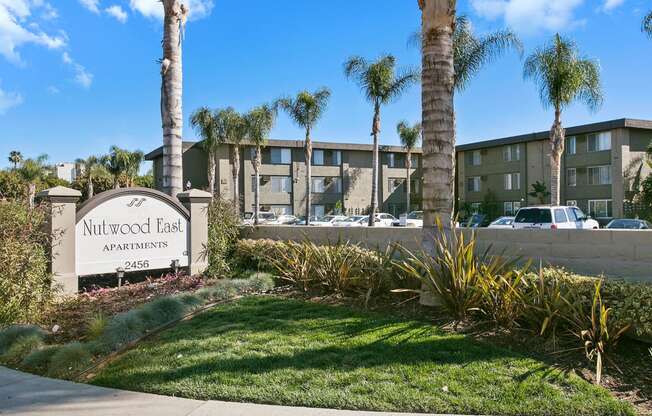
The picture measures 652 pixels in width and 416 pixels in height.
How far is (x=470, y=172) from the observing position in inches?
2084

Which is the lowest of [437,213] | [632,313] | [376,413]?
[376,413]

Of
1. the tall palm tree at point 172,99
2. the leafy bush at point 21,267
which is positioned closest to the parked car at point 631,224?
the tall palm tree at point 172,99

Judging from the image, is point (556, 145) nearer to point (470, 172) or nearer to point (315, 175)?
point (470, 172)

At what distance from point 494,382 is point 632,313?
77.7 inches

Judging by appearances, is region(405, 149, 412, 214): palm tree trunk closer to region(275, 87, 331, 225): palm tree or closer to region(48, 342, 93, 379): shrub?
region(275, 87, 331, 225): palm tree

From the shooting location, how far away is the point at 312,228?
13.8 metres

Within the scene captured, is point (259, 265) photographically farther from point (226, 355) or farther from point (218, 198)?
point (226, 355)

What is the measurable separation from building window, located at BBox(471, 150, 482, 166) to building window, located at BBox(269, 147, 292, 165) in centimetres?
1824

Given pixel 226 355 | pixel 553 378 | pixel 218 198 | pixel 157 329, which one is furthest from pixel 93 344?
pixel 218 198

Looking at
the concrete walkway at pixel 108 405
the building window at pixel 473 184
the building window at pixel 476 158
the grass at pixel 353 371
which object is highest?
the building window at pixel 476 158

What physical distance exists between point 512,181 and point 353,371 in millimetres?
46510

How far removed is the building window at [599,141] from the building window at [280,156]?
27.6 metres

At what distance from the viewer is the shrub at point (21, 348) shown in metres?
6.57

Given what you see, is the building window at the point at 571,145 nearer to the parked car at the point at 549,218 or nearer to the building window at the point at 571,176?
the building window at the point at 571,176
